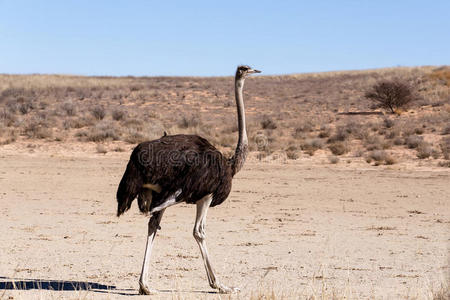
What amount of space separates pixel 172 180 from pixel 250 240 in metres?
3.60

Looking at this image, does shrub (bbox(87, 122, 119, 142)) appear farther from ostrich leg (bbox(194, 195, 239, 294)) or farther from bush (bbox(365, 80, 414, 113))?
ostrich leg (bbox(194, 195, 239, 294))

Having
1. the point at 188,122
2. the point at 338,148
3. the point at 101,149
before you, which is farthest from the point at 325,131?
the point at 101,149

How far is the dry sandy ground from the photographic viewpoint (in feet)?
21.5

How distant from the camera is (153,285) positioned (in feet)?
21.6

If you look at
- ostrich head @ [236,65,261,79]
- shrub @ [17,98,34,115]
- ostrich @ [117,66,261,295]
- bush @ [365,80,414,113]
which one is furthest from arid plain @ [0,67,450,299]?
ostrich head @ [236,65,261,79]

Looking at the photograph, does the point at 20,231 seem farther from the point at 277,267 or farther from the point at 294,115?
the point at 294,115

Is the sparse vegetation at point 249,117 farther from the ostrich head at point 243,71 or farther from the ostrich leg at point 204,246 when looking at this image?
the ostrich leg at point 204,246

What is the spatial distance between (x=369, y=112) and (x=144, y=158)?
27991 millimetres

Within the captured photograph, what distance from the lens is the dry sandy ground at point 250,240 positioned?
657 cm

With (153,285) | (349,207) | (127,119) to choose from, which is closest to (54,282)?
(153,285)

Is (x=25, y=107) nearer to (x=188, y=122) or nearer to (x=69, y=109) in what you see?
(x=69, y=109)

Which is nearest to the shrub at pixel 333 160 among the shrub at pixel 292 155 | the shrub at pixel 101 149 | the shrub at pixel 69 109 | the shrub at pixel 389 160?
the shrub at pixel 292 155

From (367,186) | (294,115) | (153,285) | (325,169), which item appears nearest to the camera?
(153,285)

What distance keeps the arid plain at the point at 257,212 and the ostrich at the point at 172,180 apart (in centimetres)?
61
